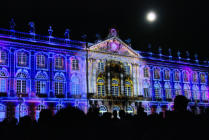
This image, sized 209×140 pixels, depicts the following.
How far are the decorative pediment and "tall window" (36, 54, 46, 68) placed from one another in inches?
255

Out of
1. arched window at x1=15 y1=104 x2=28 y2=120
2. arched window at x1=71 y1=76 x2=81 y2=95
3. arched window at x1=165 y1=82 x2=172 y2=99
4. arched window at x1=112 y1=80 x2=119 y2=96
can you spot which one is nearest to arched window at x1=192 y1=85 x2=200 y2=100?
arched window at x1=165 y1=82 x2=172 y2=99

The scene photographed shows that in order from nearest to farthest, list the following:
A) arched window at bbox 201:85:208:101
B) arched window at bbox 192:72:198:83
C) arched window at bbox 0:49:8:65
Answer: arched window at bbox 0:49:8:65, arched window at bbox 192:72:198:83, arched window at bbox 201:85:208:101

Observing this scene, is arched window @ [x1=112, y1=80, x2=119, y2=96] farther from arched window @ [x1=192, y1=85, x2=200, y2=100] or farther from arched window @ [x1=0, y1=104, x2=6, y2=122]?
arched window @ [x1=192, y1=85, x2=200, y2=100]

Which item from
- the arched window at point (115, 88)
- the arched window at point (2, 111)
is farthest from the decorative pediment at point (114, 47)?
the arched window at point (2, 111)

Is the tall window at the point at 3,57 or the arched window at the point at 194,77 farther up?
the tall window at the point at 3,57

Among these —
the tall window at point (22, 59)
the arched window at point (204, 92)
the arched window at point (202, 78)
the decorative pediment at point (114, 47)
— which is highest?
the decorative pediment at point (114, 47)

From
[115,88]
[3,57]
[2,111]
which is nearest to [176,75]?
[115,88]

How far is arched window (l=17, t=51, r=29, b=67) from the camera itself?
30.1 meters

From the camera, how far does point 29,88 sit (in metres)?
30.1

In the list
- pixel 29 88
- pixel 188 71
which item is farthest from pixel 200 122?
pixel 188 71

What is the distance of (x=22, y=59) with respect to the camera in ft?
99.5

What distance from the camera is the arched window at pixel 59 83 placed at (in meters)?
32.2

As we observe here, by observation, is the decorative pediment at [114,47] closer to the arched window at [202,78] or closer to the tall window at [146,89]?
the tall window at [146,89]

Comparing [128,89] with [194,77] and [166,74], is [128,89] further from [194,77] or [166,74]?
[194,77]
